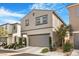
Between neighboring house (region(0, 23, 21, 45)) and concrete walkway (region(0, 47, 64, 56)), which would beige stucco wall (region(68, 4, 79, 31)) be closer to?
concrete walkway (region(0, 47, 64, 56))

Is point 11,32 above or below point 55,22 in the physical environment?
below

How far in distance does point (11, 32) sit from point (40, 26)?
690 mm

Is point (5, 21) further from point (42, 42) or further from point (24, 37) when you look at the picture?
point (42, 42)

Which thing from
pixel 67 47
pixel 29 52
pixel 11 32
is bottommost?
pixel 29 52

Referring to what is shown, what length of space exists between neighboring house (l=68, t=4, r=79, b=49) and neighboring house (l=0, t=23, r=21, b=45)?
1.24m

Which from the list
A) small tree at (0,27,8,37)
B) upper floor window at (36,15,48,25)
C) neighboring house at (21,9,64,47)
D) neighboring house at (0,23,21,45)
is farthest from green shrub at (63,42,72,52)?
small tree at (0,27,8,37)

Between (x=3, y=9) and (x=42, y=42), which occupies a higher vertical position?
(x=3, y=9)

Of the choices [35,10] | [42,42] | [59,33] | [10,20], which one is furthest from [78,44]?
[10,20]

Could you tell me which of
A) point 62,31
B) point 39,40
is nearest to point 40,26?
point 39,40

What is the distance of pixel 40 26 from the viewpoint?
481cm

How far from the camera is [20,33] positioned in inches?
190

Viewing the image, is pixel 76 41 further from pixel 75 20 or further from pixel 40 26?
pixel 40 26

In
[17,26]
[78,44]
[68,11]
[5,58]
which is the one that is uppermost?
[68,11]

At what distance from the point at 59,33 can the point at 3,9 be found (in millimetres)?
1366
